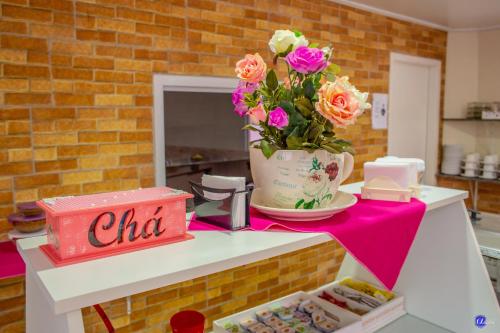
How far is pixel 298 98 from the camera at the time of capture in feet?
3.56

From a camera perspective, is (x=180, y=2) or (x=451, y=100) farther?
(x=451, y=100)

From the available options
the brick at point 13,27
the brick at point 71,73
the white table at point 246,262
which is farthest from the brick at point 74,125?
the white table at point 246,262

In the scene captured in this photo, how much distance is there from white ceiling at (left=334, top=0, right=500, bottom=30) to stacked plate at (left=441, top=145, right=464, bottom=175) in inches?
47.3

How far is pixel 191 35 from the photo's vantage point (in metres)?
2.60

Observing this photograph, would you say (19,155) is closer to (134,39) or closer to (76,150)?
(76,150)

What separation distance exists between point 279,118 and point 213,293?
2011mm

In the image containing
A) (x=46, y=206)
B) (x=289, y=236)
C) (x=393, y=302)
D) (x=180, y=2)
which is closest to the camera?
(x=46, y=206)

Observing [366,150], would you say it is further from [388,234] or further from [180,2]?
[388,234]

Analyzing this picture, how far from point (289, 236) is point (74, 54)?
5.57ft

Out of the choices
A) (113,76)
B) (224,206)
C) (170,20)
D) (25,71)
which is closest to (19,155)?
(25,71)

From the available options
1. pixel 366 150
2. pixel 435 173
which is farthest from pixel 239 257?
pixel 435 173

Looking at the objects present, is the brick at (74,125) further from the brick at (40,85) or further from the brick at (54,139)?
the brick at (40,85)

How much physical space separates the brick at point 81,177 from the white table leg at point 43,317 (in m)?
1.34

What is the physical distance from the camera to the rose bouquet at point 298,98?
1.02 metres
